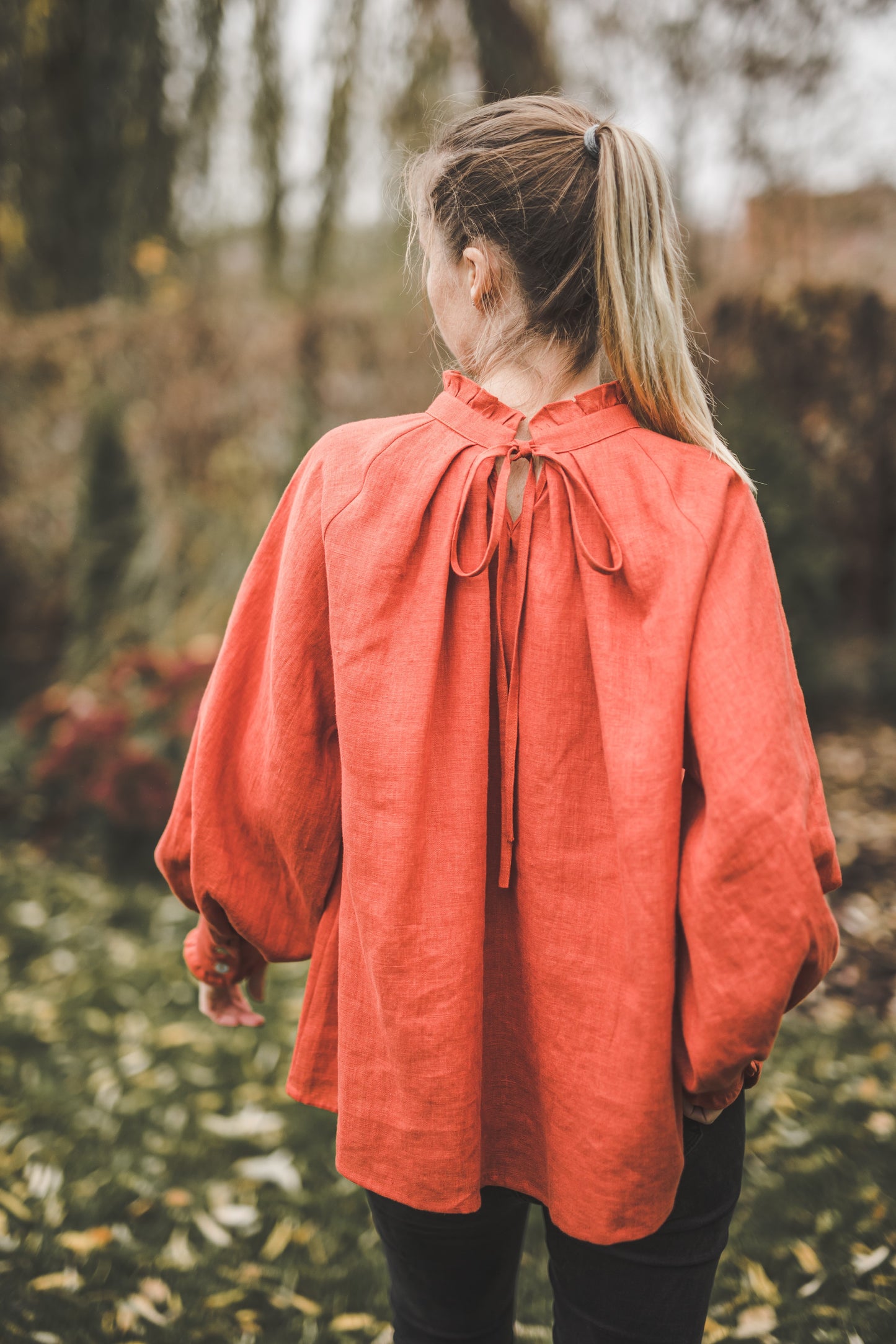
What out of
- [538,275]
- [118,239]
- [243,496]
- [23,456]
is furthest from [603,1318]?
[23,456]

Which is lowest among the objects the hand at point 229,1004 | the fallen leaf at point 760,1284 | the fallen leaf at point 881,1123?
the fallen leaf at point 881,1123

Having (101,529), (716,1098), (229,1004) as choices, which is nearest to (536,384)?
(716,1098)

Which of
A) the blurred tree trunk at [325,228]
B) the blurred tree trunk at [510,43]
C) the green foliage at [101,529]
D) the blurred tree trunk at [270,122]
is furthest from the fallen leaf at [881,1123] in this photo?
the blurred tree trunk at [270,122]

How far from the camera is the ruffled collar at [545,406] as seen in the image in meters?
1.06

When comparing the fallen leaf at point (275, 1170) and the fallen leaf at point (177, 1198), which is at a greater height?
the fallen leaf at point (177, 1198)

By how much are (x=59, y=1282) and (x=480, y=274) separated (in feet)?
7.60

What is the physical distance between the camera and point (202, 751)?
4.03ft

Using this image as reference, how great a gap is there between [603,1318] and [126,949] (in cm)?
280

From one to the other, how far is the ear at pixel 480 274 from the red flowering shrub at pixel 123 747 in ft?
9.98

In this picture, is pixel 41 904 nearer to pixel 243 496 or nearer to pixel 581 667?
pixel 243 496

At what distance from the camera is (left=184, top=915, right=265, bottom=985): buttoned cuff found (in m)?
1.32

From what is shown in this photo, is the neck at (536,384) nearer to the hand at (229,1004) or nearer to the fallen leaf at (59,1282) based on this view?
the hand at (229,1004)

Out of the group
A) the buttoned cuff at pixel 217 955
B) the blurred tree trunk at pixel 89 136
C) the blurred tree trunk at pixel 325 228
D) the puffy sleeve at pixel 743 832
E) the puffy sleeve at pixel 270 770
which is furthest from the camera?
the blurred tree trunk at pixel 89 136

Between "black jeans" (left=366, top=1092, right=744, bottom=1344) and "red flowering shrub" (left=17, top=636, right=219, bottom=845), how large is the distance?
2766mm
